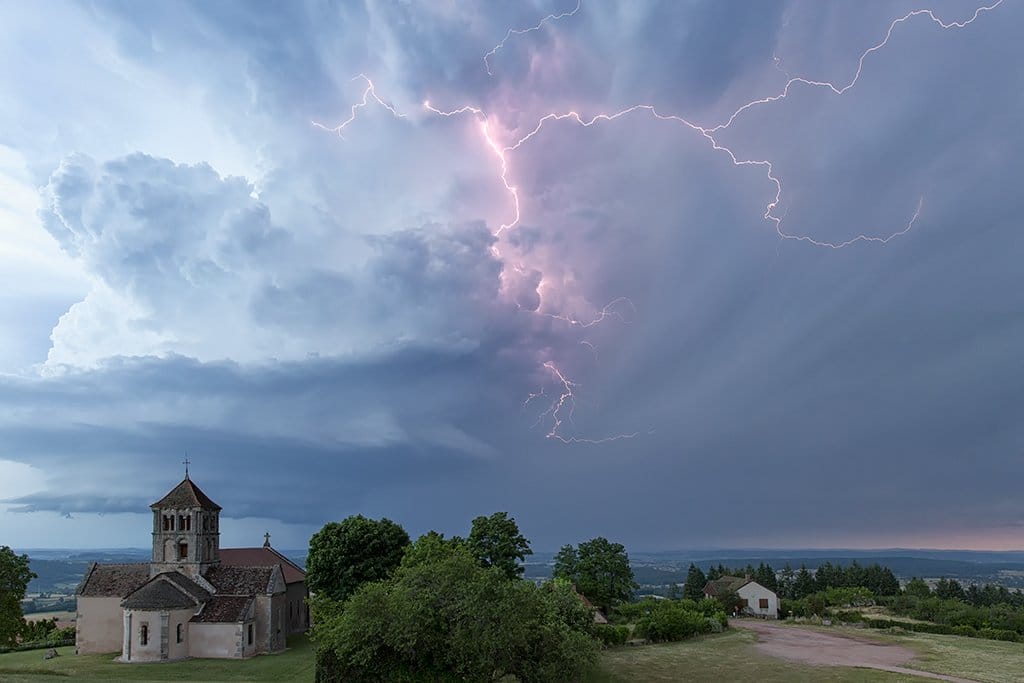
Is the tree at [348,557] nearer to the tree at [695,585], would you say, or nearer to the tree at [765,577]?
the tree at [695,585]

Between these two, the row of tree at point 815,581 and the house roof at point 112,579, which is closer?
the house roof at point 112,579

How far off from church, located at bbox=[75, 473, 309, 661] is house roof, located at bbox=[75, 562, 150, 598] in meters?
0.08

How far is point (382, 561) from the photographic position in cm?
6169

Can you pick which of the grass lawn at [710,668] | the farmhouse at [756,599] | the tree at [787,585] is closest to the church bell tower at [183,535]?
the grass lawn at [710,668]

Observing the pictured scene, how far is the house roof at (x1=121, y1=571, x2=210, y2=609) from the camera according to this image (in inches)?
2154

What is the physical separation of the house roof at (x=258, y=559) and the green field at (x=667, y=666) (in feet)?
33.8

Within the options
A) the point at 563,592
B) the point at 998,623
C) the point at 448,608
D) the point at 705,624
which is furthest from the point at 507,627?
the point at 998,623

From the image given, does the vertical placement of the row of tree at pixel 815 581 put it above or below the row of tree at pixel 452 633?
below

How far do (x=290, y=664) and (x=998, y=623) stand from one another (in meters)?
66.4

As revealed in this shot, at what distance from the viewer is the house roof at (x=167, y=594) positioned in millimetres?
54719

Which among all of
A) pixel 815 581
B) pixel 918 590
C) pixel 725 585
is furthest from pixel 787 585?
pixel 725 585

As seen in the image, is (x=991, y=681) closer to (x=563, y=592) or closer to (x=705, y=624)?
(x=563, y=592)

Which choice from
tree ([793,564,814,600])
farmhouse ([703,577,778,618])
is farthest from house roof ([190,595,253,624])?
tree ([793,564,814,600])

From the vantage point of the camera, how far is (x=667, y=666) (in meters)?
47.1
